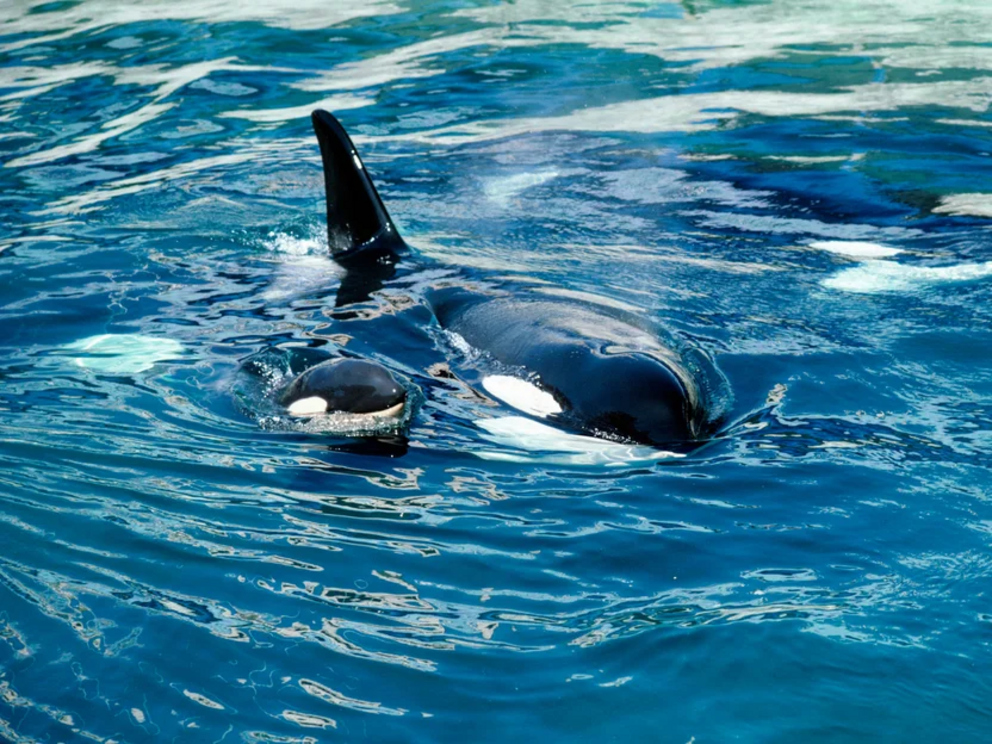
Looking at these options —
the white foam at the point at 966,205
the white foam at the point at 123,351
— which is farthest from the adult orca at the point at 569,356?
the white foam at the point at 966,205

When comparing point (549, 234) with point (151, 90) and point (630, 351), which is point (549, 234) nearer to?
point (630, 351)

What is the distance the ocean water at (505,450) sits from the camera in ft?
13.3

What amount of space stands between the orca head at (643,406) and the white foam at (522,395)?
0.66 ft

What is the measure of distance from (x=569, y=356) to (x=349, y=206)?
3.48 meters

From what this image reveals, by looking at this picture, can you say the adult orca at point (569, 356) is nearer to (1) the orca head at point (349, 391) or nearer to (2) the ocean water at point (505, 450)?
(2) the ocean water at point (505, 450)

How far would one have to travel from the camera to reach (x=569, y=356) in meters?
6.55

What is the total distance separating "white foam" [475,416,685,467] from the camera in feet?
19.2

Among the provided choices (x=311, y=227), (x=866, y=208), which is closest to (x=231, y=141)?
(x=311, y=227)

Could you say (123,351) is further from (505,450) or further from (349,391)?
(505,450)

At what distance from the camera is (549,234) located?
10.5 meters

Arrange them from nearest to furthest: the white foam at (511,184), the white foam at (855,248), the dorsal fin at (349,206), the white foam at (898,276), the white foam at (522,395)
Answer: the white foam at (522,395) < the white foam at (898,276) < the dorsal fin at (349,206) < the white foam at (855,248) < the white foam at (511,184)

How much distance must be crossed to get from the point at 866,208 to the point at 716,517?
6.67 metres

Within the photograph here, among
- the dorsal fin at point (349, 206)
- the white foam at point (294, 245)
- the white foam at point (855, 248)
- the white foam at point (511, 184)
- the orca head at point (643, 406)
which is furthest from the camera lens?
the white foam at point (511, 184)

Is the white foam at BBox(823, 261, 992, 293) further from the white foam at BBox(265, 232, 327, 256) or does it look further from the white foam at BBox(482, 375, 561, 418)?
the white foam at BBox(265, 232, 327, 256)
